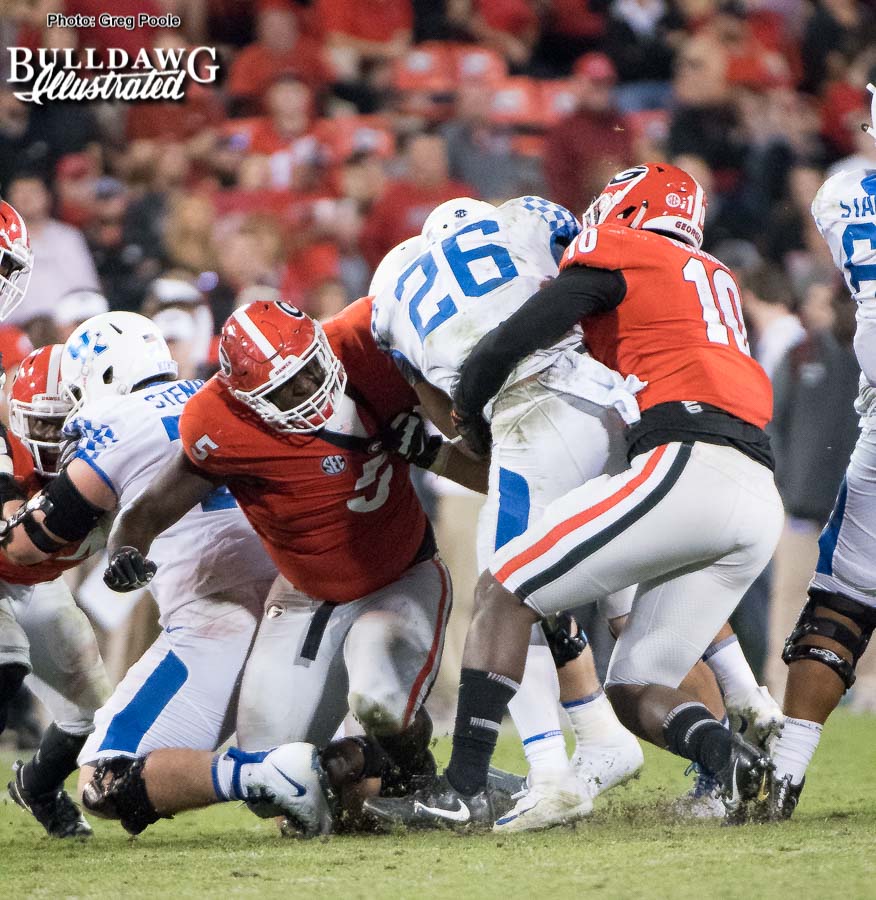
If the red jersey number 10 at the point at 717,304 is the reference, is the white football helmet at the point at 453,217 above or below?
above

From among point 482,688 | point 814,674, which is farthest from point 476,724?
point 814,674

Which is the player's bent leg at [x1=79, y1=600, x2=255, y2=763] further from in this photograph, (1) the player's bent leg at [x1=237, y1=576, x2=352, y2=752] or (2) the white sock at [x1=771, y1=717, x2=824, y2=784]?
(2) the white sock at [x1=771, y1=717, x2=824, y2=784]

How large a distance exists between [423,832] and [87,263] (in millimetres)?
5612

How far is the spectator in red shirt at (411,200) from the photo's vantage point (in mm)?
9133

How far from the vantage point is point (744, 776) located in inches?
146

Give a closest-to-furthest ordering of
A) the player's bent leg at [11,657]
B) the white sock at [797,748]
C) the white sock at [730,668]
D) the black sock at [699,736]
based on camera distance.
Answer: the black sock at [699,736] → the white sock at [797,748] → the white sock at [730,668] → the player's bent leg at [11,657]

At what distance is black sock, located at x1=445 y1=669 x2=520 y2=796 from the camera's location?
3750 millimetres

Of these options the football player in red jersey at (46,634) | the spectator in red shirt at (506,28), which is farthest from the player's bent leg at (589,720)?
→ the spectator in red shirt at (506,28)

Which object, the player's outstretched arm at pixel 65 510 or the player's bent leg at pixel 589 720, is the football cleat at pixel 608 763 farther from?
the player's outstretched arm at pixel 65 510

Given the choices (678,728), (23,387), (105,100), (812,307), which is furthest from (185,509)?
(105,100)

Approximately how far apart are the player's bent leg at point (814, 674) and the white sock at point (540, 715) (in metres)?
0.59

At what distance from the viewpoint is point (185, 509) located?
434 cm

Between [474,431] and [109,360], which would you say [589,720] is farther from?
[109,360]

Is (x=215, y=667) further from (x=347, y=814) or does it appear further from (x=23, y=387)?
(x=23, y=387)
